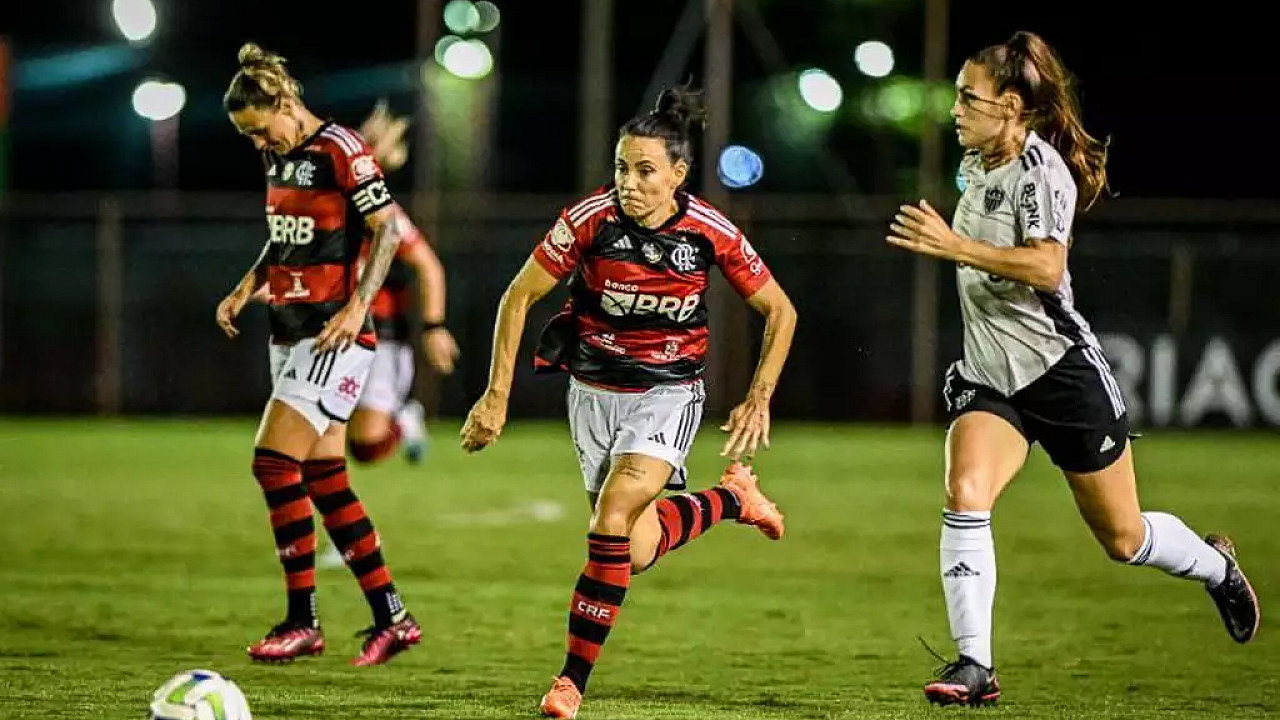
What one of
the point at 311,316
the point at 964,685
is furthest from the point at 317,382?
the point at 964,685

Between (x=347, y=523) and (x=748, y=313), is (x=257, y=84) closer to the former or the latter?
(x=347, y=523)

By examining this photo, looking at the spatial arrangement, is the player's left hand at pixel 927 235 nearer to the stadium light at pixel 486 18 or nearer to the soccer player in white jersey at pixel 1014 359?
the soccer player in white jersey at pixel 1014 359

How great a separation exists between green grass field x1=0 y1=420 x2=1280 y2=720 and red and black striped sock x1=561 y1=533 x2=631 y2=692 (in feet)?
0.65

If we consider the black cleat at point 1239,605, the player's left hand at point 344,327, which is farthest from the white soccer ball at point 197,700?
the black cleat at point 1239,605

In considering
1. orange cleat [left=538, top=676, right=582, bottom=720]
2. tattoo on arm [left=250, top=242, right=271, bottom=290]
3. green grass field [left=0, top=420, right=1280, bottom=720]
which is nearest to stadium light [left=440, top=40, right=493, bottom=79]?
green grass field [left=0, top=420, right=1280, bottom=720]

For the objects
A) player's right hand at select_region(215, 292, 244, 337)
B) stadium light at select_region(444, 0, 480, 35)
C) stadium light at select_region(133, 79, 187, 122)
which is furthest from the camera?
stadium light at select_region(133, 79, 187, 122)

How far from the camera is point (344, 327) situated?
26.8 ft

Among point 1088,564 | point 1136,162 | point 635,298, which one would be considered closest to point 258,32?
point 1136,162

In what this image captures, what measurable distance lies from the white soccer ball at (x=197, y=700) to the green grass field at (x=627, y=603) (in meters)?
0.96

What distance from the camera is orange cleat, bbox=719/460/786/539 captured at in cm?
840

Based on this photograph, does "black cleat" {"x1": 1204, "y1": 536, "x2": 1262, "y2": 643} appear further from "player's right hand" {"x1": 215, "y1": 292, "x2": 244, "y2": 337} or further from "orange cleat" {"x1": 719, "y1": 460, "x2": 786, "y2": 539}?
"player's right hand" {"x1": 215, "y1": 292, "x2": 244, "y2": 337}

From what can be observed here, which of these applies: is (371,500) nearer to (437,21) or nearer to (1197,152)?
(437,21)

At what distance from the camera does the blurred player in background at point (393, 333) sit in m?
9.29

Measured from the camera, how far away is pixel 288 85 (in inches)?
326
